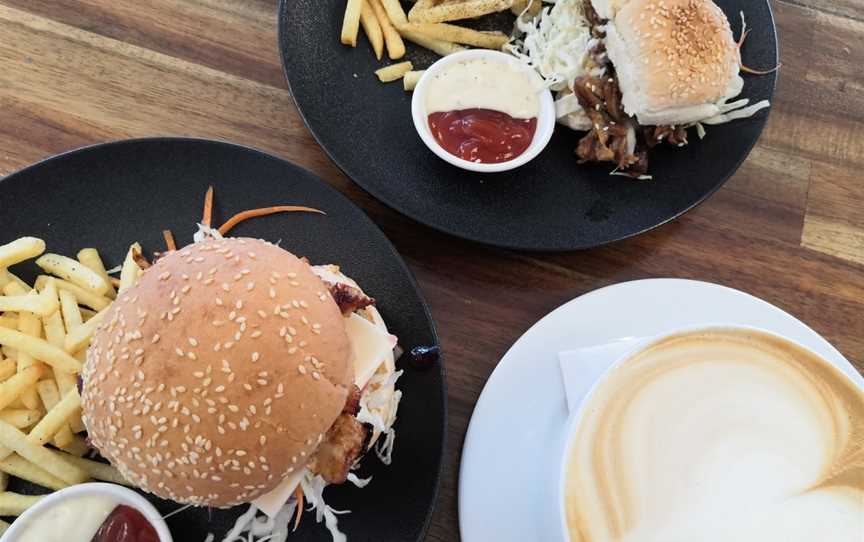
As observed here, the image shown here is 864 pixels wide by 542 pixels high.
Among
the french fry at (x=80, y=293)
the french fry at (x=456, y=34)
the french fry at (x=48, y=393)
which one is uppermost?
the french fry at (x=456, y=34)

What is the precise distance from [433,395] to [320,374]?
0.43 m

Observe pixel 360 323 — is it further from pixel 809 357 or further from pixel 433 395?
pixel 809 357

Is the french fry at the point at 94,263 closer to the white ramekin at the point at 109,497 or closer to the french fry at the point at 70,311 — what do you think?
the french fry at the point at 70,311

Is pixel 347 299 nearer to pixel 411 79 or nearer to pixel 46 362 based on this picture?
pixel 46 362

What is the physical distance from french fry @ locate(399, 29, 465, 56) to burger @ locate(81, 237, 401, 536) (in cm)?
117

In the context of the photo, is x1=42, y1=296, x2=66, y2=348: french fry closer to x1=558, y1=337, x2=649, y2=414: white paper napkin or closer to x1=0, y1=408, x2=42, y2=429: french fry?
x1=0, y1=408, x2=42, y2=429: french fry

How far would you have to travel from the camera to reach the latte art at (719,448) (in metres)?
1.24

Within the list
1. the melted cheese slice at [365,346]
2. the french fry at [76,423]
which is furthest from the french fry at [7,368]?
the melted cheese slice at [365,346]

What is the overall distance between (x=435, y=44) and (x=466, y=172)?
0.54 meters

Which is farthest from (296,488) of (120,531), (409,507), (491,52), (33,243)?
(491,52)

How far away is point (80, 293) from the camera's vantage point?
6.40 feet

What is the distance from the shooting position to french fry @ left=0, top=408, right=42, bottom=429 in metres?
1.80

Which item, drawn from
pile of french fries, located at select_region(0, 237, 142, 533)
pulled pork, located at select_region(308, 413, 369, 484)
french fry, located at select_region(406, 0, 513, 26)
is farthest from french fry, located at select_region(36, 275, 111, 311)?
french fry, located at select_region(406, 0, 513, 26)

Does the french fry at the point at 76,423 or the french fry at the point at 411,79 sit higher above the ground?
the french fry at the point at 411,79
